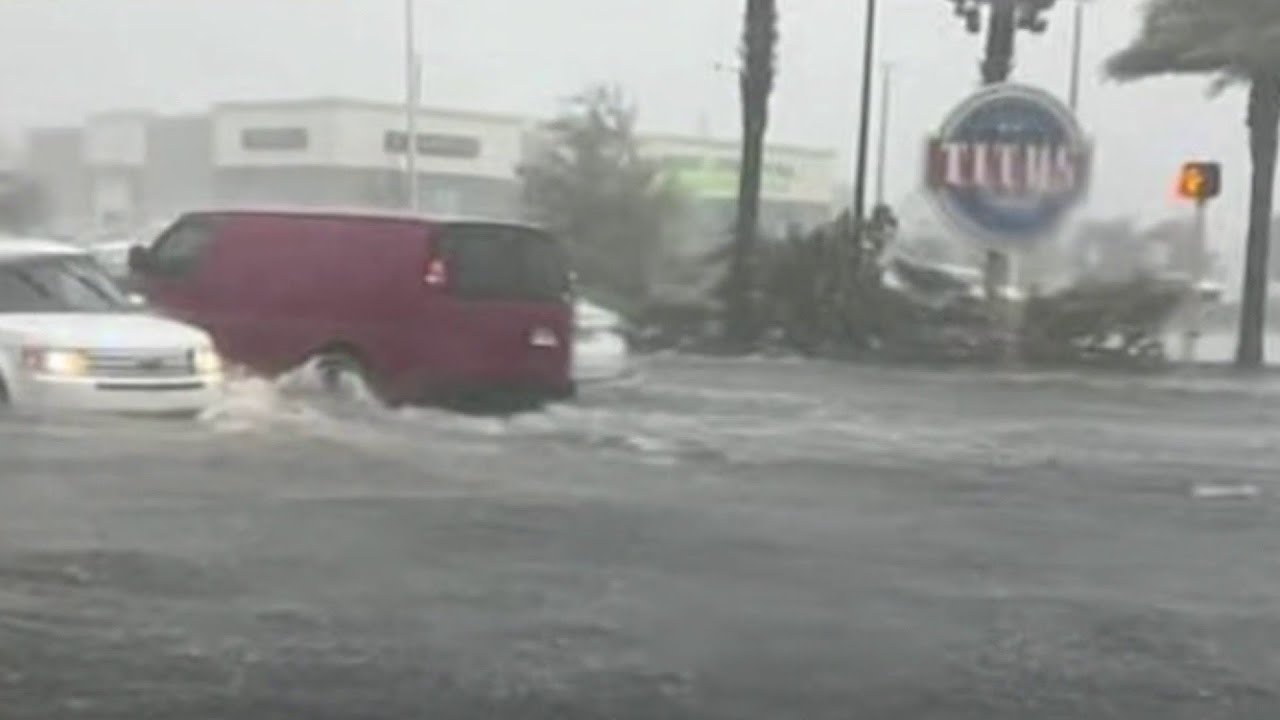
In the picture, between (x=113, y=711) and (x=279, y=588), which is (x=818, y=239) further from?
(x=113, y=711)

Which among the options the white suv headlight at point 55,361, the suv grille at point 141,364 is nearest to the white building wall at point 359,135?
the suv grille at point 141,364

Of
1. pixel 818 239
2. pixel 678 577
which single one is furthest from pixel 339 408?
pixel 818 239

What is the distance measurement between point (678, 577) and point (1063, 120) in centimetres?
1097

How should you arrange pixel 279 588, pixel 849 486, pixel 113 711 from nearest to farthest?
pixel 113 711, pixel 279 588, pixel 849 486

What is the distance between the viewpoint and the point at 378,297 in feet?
63.8

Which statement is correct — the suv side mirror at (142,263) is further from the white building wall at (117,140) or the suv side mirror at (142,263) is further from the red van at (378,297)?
the white building wall at (117,140)

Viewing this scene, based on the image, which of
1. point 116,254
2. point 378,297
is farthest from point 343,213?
point 116,254

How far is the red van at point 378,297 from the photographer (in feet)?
63.7

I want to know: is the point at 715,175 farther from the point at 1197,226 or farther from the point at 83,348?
the point at 83,348

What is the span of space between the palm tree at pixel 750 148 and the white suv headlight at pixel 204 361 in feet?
56.4

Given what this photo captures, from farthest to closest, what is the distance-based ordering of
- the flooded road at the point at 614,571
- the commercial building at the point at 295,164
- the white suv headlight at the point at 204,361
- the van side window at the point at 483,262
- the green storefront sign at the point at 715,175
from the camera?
the green storefront sign at the point at 715,175 → the van side window at the point at 483,262 → the commercial building at the point at 295,164 → the white suv headlight at the point at 204,361 → the flooded road at the point at 614,571

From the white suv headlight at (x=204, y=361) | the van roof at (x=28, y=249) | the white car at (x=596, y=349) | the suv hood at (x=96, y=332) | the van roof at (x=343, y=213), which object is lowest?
the white car at (x=596, y=349)

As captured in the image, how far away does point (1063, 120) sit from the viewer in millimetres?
20609

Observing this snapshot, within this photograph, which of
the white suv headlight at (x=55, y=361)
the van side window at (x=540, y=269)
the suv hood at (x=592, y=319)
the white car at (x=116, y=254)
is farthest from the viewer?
the suv hood at (x=592, y=319)
